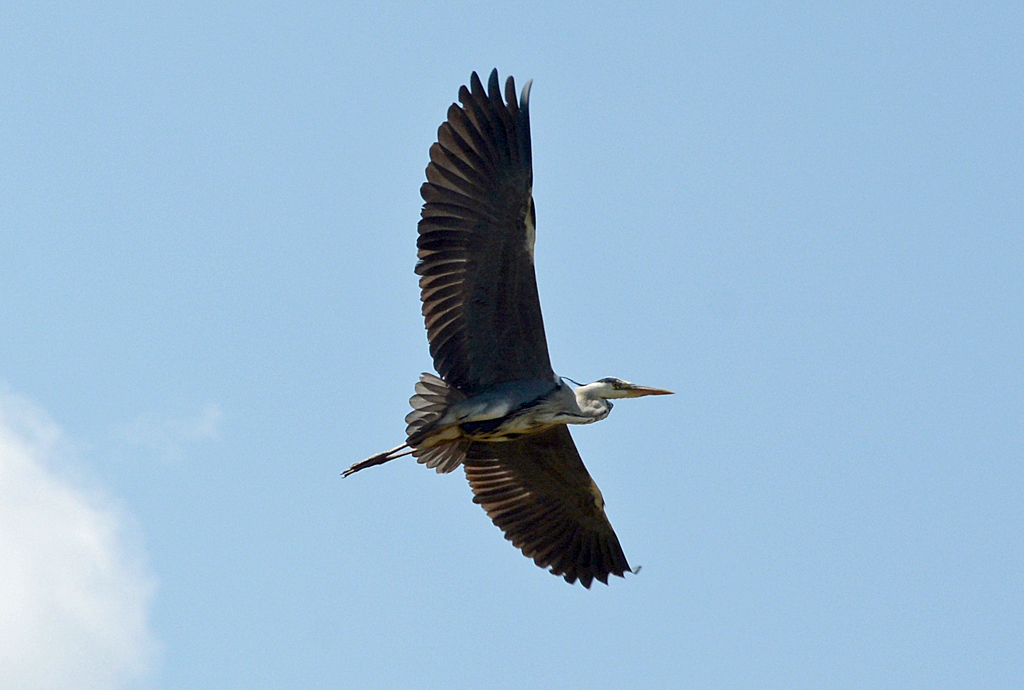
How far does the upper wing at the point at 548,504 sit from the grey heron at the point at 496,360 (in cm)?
1

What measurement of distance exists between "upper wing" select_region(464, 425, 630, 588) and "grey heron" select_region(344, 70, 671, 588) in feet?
0.03

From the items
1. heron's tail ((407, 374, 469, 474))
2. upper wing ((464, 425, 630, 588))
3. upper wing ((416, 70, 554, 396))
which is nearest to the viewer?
upper wing ((416, 70, 554, 396))

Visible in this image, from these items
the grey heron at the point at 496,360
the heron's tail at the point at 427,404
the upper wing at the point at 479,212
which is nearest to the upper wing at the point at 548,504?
the grey heron at the point at 496,360

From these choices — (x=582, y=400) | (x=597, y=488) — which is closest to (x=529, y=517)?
(x=597, y=488)

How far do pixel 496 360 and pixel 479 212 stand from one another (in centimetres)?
113

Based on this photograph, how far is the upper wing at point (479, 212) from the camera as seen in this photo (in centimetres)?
951

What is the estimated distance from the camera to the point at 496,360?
32.9ft

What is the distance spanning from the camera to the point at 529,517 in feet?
36.6

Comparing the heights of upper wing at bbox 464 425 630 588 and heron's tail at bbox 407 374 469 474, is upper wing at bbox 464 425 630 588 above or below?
below

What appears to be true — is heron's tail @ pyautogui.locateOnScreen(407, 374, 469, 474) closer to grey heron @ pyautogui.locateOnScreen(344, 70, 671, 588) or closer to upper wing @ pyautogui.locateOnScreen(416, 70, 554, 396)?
grey heron @ pyautogui.locateOnScreen(344, 70, 671, 588)

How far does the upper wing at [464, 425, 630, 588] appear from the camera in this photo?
10.9m

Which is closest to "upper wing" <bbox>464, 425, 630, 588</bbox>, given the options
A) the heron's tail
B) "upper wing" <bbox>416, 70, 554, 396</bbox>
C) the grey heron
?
the grey heron

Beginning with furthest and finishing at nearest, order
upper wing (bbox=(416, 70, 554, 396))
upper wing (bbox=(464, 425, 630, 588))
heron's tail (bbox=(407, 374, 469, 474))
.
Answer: upper wing (bbox=(464, 425, 630, 588))
heron's tail (bbox=(407, 374, 469, 474))
upper wing (bbox=(416, 70, 554, 396))

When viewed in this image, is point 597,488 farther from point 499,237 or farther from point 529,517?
point 499,237
